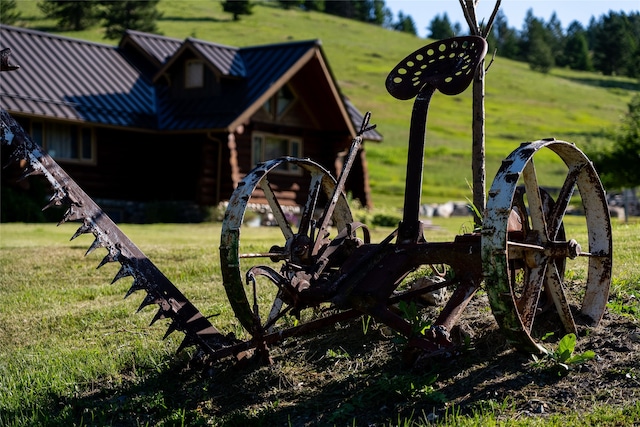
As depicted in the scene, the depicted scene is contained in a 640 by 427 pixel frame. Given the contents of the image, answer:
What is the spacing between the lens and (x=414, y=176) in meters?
5.80

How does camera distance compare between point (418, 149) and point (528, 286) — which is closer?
point (528, 286)

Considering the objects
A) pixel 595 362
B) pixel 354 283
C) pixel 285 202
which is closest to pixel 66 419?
pixel 354 283

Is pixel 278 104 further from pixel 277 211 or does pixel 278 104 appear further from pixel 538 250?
pixel 538 250

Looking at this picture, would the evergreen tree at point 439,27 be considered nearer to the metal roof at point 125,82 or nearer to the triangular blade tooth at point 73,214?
the metal roof at point 125,82

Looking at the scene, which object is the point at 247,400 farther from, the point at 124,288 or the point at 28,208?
the point at 28,208

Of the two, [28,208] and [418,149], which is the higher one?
[418,149]

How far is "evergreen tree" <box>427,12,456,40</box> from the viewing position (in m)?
115

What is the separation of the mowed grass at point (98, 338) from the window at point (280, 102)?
11850 mm

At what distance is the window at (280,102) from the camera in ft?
77.3

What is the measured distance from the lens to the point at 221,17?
289 ft

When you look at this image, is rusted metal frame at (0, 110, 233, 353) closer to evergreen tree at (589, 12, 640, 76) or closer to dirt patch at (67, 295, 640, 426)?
dirt patch at (67, 295, 640, 426)

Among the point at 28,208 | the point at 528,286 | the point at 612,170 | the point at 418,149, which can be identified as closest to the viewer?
the point at 528,286

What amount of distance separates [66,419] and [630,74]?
9106 centimetres

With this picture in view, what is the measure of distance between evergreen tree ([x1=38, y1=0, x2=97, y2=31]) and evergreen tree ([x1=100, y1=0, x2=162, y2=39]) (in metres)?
3.33
